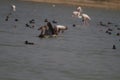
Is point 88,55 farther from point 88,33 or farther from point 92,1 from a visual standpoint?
point 92,1

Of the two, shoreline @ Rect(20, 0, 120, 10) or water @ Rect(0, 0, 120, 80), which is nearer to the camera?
water @ Rect(0, 0, 120, 80)

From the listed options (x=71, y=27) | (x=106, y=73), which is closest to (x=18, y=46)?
(x=106, y=73)

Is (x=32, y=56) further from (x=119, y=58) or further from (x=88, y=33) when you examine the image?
(x=88, y=33)

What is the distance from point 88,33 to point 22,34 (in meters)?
6.02

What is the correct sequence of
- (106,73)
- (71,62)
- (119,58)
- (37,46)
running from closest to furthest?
(106,73) → (71,62) → (119,58) → (37,46)

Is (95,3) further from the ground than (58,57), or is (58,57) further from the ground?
(95,3)

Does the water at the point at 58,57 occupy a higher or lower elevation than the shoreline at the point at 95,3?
lower

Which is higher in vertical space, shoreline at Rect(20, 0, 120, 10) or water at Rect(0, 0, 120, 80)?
shoreline at Rect(20, 0, 120, 10)

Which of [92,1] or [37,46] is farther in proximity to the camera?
[92,1]

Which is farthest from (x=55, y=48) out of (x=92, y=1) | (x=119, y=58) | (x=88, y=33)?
(x=92, y=1)

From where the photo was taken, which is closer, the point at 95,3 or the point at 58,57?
the point at 58,57

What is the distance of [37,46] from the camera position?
79.7 feet

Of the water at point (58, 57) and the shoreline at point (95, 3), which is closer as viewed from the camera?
the water at point (58, 57)

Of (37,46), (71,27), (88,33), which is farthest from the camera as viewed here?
(71,27)
